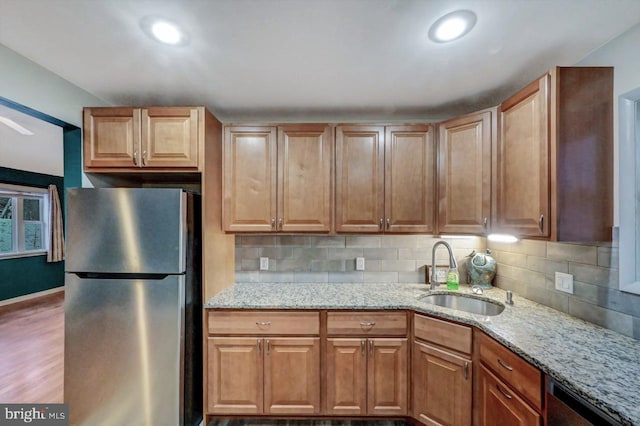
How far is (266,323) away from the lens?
68.3 inches

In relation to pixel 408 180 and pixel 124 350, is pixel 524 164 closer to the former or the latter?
pixel 408 180

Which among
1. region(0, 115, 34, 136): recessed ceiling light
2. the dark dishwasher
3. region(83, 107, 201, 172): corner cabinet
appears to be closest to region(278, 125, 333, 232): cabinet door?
region(83, 107, 201, 172): corner cabinet

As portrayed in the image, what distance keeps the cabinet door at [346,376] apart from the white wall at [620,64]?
162cm

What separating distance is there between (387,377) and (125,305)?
5.91 feet

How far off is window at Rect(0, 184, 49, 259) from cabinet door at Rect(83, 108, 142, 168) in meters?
5.07

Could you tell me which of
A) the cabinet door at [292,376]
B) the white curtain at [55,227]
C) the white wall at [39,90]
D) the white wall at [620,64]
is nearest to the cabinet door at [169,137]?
the white wall at [39,90]

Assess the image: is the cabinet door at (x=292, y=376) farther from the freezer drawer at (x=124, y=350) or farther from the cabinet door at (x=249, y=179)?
the cabinet door at (x=249, y=179)

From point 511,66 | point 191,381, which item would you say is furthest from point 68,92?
point 511,66

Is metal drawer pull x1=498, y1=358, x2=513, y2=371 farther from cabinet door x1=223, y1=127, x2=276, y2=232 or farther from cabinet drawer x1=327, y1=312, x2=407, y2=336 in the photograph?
cabinet door x1=223, y1=127, x2=276, y2=232

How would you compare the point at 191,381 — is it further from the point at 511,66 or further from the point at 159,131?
the point at 511,66

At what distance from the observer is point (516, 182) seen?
1.52 metres

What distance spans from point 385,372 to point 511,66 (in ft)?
6.90

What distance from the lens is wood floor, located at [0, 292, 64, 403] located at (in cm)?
215

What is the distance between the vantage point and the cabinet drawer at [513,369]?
41.6 inches
